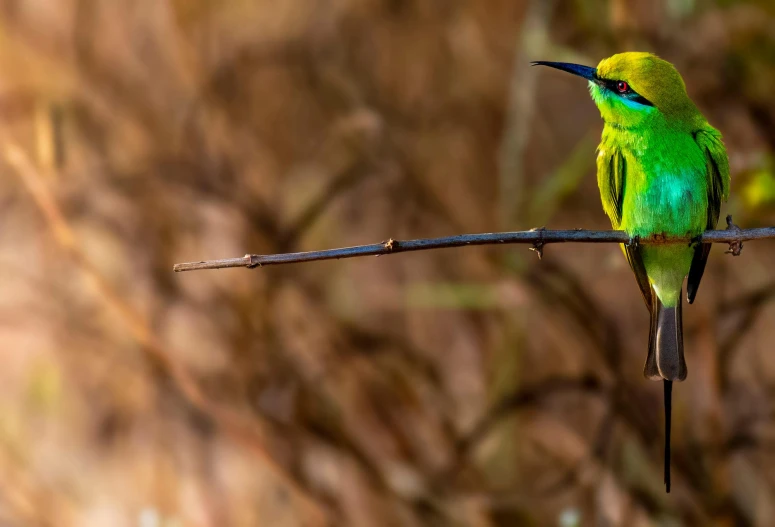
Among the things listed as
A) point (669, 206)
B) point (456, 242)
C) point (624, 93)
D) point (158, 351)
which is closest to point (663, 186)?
point (669, 206)

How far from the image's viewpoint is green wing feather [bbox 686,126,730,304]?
96 cm

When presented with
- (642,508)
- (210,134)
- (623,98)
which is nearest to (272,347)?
(210,134)

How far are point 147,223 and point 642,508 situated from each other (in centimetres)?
195

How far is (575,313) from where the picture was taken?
8.48ft

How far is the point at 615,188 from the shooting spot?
3.34 feet

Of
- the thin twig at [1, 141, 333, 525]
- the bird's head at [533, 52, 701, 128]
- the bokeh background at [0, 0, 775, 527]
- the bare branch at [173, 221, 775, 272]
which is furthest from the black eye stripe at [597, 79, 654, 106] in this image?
the thin twig at [1, 141, 333, 525]

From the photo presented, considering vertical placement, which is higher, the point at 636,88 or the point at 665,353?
the point at 636,88

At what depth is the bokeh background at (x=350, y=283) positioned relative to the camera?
2.45m

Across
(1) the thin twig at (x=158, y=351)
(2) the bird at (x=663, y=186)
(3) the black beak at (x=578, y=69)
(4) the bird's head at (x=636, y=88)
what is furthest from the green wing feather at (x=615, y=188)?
(1) the thin twig at (x=158, y=351)

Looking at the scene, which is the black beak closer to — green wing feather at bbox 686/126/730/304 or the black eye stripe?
the black eye stripe

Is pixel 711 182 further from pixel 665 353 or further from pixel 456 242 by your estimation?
pixel 456 242

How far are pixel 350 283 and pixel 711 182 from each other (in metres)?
1.76

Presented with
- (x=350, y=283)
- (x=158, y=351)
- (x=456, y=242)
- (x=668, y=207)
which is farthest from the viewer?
(x=350, y=283)

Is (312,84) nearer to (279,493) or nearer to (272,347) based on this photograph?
(272,347)
